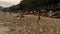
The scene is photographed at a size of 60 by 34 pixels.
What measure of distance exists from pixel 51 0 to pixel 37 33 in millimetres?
27103

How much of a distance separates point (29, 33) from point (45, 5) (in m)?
29.1

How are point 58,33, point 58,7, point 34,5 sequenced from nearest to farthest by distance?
1. point 58,33
2. point 58,7
3. point 34,5

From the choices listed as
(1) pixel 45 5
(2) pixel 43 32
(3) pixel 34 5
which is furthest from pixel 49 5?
(2) pixel 43 32

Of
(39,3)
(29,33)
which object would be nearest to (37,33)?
(29,33)

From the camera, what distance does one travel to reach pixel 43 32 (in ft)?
47.6

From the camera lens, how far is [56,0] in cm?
4106

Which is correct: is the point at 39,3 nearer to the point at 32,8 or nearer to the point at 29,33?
the point at 32,8

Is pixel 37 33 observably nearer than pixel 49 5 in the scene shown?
Yes

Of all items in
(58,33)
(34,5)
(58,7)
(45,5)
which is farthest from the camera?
(34,5)

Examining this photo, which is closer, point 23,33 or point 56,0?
point 23,33

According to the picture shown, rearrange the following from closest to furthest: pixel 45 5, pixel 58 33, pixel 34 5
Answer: pixel 58 33, pixel 45 5, pixel 34 5

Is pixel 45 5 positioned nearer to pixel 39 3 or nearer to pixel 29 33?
pixel 39 3

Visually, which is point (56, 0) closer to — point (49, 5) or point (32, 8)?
point (49, 5)

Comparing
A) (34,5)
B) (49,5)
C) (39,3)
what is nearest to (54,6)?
(49,5)
